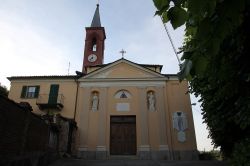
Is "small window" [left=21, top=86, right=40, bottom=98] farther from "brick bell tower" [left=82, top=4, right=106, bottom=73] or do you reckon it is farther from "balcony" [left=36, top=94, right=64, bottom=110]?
"brick bell tower" [left=82, top=4, right=106, bottom=73]

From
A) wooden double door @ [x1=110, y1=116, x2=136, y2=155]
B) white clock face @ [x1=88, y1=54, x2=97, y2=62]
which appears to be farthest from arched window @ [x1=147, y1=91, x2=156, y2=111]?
white clock face @ [x1=88, y1=54, x2=97, y2=62]

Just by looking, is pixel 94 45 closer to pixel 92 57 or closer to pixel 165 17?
pixel 92 57

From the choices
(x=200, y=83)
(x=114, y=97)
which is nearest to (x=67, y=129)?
(x=114, y=97)

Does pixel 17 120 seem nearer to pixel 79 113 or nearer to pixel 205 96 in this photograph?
pixel 205 96

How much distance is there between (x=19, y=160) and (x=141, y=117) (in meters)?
12.0

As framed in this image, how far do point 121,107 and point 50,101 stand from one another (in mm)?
6220

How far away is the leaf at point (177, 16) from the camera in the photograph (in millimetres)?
1300

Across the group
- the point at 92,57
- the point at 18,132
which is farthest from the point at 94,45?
the point at 18,132

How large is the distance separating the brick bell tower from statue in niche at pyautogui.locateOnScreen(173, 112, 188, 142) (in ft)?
49.7

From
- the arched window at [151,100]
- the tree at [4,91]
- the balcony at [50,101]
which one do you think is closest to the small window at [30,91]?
the balcony at [50,101]

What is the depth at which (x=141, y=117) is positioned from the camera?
19.7 m

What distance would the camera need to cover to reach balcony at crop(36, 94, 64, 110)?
2042cm

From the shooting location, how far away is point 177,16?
130cm

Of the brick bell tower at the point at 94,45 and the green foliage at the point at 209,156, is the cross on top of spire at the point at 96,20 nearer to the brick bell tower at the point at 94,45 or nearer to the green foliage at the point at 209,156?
the brick bell tower at the point at 94,45
